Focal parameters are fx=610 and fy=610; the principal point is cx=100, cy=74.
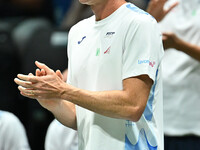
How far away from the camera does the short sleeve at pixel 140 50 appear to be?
251 cm

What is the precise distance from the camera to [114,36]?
2617mm

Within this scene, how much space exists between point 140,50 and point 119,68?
127 mm

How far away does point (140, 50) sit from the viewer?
2537 millimetres

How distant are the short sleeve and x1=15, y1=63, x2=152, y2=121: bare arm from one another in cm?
4

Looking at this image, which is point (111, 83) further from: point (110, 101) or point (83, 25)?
point (83, 25)

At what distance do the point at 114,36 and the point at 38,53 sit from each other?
114 inches

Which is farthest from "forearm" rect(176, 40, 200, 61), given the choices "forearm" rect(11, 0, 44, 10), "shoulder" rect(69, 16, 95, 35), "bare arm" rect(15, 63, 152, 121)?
"forearm" rect(11, 0, 44, 10)

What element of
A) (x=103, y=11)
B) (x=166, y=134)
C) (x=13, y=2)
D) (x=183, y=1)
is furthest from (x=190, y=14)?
(x=13, y=2)

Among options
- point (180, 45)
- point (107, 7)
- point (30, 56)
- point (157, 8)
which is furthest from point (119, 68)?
point (30, 56)

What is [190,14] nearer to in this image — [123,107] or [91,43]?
[91,43]

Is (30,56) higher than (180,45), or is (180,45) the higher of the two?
(180,45)

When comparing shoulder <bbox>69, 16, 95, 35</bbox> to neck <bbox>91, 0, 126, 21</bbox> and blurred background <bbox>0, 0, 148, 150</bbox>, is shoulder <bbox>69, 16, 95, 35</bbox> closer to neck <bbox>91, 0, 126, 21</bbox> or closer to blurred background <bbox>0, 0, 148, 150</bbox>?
neck <bbox>91, 0, 126, 21</bbox>

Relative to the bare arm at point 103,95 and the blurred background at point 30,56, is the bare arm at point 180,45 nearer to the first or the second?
the bare arm at point 103,95

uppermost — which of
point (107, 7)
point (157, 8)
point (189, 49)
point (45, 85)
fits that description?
point (107, 7)
